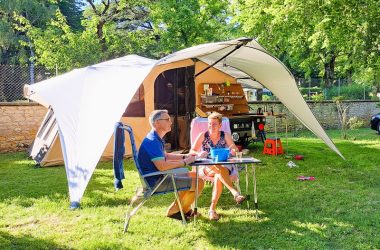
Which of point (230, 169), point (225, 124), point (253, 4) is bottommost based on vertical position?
point (230, 169)

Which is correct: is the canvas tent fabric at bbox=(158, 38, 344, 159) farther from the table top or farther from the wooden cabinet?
the table top

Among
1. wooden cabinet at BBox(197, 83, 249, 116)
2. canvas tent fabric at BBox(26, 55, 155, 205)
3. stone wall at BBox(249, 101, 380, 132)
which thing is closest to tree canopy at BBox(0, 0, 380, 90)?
stone wall at BBox(249, 101, 380, 132)

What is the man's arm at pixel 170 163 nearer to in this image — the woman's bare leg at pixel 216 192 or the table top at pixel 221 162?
the table top at pixel 221 162

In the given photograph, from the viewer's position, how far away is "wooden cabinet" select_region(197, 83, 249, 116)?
30.7 feet

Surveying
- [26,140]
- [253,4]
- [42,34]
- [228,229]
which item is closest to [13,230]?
[228,229]

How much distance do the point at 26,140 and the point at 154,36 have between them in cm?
1150

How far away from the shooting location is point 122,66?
566 centimetres

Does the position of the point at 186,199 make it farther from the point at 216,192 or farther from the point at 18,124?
the point at 18,124

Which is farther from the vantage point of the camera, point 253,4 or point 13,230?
point 253,4

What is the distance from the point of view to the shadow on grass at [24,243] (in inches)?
139

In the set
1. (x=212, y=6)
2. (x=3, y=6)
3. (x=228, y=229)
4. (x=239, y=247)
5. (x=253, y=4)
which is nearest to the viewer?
(x=239, y=247)

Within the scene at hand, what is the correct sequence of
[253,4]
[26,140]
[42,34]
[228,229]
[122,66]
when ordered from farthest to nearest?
1. [42,34]
2. [253,4]
3. [26,140]
4. [122,66]
5. [228,229]

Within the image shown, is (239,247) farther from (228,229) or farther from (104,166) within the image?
(104,166)

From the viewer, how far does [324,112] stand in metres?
16.3
